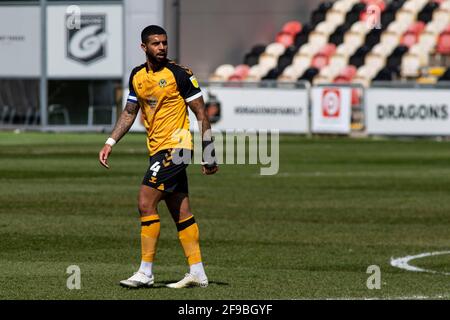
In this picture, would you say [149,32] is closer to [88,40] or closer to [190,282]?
[190,282]

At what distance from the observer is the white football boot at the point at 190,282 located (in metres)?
11.6

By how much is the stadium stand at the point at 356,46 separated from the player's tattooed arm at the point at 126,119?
33.7 metres

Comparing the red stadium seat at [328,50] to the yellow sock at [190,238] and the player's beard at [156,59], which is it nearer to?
the yellow sock at [190,238]

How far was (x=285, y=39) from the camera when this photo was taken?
51.8m

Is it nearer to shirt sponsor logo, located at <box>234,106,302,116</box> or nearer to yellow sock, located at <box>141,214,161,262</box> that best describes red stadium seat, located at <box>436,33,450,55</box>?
shirt sponsor logo, located at <box>234,106,302,116</box>

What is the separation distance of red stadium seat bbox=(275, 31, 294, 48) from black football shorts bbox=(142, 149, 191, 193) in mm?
40579

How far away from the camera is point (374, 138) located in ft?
128

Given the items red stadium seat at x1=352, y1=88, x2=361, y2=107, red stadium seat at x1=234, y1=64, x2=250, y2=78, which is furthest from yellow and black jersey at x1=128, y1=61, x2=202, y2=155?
red stadium seat at x1=234, y1=64, x2=250, y2=78

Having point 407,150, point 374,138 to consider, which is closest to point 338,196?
point 407,150

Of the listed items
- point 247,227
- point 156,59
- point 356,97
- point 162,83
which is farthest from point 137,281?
point 356,97

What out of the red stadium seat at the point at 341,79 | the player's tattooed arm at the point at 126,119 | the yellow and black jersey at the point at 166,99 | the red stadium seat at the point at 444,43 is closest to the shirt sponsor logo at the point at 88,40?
the red stadium seat at the point at 341,79

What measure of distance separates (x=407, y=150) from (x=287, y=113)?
735 centimetres

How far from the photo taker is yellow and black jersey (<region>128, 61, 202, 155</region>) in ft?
37.6

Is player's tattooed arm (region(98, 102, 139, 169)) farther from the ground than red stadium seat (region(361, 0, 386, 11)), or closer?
closer
